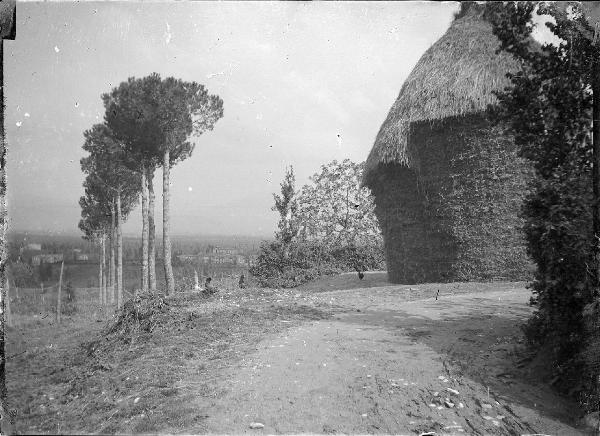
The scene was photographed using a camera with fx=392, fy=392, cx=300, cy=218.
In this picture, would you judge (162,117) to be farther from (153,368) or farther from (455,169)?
(153,368)

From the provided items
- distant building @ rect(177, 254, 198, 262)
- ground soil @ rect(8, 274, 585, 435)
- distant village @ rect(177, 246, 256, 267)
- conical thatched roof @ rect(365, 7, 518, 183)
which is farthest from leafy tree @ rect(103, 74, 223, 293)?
distant building @ rect(177, 254, 198, 262)

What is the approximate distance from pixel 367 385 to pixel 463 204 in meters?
7.11

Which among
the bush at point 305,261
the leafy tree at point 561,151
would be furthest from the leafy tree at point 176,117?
the leafy tree at point 561,151

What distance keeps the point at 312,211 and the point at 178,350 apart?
15.9 meters

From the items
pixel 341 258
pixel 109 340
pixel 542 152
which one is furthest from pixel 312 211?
pixel 542 152

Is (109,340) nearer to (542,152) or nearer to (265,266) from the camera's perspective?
(542,152)

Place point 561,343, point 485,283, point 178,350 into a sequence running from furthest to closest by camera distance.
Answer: point 485,283 → point 178,350 → point 561,343

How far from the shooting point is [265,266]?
17656 millimetres

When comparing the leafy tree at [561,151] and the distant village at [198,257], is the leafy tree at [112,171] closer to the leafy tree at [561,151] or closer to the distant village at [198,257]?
the distant village at [198,257]

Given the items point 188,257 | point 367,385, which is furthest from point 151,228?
point 367,385

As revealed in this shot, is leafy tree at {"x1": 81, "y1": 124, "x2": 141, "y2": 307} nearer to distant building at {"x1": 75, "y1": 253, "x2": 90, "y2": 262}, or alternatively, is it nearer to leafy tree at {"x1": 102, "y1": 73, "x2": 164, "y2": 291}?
leafy tree at {"x1": 102, "y1": 73, "x2": 164, "y2": 291}

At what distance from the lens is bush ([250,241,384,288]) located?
16.6 meters

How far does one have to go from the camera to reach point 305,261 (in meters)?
17.9

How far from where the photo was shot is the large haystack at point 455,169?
29.9 ft
